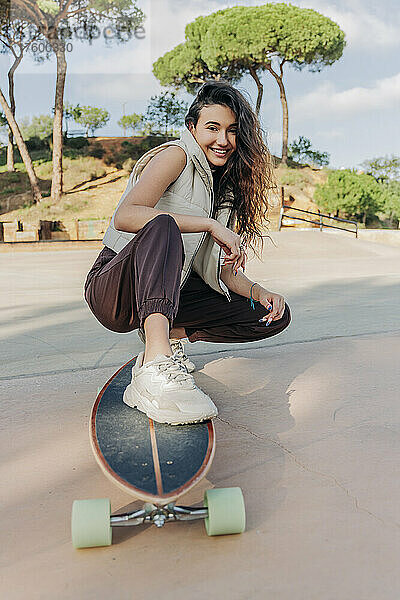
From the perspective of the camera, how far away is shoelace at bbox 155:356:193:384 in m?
1.46

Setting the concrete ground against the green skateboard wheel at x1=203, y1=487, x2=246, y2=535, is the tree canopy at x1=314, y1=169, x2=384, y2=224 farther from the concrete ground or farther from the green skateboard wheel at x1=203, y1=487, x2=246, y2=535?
the green skateboard wheel at x1=203, y1=487, x2=246, y2=535

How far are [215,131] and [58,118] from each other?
18005mm

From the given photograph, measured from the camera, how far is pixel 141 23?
22719mm

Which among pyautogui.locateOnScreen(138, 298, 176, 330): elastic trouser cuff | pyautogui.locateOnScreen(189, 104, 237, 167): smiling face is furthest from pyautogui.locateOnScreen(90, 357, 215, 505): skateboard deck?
pyautogui.locateOnScreen(189, 104, 237, 167): smiling face

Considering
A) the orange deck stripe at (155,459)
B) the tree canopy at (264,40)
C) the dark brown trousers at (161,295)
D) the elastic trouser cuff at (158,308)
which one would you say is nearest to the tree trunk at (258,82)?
the tree canopy at (264,40)

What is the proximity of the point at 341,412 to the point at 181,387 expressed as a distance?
2.91 ft

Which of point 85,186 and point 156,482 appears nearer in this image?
point 156,482

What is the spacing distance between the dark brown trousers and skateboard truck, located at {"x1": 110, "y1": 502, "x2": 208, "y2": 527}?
515 millimetres

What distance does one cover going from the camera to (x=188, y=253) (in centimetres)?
203

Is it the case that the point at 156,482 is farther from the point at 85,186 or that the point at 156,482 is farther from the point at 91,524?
the point at 85,186

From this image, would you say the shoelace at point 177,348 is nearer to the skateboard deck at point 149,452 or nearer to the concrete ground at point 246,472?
the concrete ground at point 246,472

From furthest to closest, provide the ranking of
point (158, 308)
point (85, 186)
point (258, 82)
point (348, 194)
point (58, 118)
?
point (258, 82) → point (85, 186) → point (348, 194) → point (58, 118) → point (158, 308)

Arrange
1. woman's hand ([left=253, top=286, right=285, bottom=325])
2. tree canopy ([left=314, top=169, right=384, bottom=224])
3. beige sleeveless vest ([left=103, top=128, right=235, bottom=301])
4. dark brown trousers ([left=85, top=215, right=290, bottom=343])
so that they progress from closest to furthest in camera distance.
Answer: dark brown trousers ([left=85, top=215, right=290, bottom=343]), beige sleeveless vest ([left=103, top=128, right=235, bottom=301]), woman's hand ([left=253, top=286, right=285, bottom=325]), tree canopy ([left=314, top=169, right=384, bottom=224])

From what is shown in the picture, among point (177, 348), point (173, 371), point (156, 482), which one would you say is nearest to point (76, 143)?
point (177, 348)
